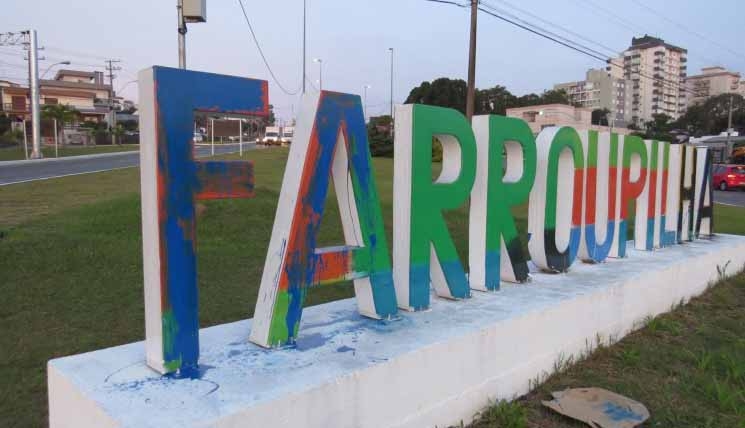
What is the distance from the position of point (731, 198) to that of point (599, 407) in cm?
2684

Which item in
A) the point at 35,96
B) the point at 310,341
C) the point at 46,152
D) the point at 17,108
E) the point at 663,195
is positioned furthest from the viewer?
the point at 17,108

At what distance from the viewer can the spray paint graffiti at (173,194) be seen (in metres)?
2.84

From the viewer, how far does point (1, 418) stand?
3.61 m

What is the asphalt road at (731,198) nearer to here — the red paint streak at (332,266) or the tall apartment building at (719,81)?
the red paint streak at (332,266)

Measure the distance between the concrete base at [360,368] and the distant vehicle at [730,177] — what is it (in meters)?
29.9

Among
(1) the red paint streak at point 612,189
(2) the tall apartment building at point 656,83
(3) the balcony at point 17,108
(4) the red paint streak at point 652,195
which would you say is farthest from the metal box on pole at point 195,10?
(2) the tall apartment building at point 656,83

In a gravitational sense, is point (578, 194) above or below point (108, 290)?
above

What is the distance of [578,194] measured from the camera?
5723 millimetres

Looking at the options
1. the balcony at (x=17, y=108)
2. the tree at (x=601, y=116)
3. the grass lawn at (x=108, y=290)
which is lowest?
the grass lawn at (x=108, y=290)

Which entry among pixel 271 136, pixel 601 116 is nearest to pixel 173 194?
pixel 271 136

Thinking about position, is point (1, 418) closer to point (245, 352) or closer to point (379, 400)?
point (245, 352)

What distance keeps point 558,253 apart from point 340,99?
10.2 feet

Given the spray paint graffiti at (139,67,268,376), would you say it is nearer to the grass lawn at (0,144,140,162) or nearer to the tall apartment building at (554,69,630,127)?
the grass lawn at (0,144,140,162)

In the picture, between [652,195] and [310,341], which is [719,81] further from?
[310,341]
